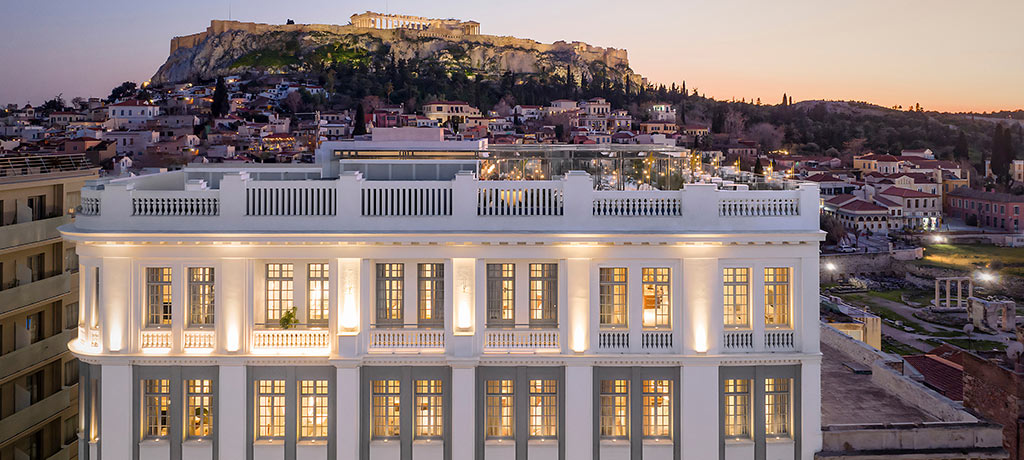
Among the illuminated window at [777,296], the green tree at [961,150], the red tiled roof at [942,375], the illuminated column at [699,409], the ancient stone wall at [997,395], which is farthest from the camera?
the green tree at [961,150]

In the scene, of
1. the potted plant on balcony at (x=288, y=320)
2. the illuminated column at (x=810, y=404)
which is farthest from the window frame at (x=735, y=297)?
the potted plant on balcony at (x=288, y=320)

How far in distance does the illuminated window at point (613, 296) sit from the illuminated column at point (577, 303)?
1.54ft

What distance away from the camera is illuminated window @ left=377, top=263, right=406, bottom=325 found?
18.6 m

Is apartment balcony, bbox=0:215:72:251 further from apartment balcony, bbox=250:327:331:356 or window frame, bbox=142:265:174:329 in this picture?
A: apartment balcony, bbox=250:327:331:356

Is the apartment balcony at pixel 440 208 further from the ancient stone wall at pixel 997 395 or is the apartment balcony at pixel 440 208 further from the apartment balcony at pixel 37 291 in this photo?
the apartment balcony at pixel 37 291

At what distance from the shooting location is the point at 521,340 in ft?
59.5

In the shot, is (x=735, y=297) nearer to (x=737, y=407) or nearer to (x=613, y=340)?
(x=737, y=407)

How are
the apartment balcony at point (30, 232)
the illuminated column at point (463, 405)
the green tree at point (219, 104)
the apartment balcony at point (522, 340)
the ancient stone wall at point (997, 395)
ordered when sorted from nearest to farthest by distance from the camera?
the illuminated column at point (463, 405), the apartment balcony at point (522, 340), the ancient stone wall at point (997, 395), the apartment balcony at point (30, 232), the green tree at point (219, 104)

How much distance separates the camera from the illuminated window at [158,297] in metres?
18.3

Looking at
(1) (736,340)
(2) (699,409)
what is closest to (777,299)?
(1) (736,340)

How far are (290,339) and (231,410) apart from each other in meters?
2.02

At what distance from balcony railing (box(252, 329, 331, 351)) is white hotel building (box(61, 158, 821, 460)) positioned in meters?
0.05

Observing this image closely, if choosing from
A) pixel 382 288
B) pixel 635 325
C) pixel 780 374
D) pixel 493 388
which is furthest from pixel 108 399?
pixel 780 374

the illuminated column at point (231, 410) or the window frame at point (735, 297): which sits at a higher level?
the window frame at point (735, 297)
